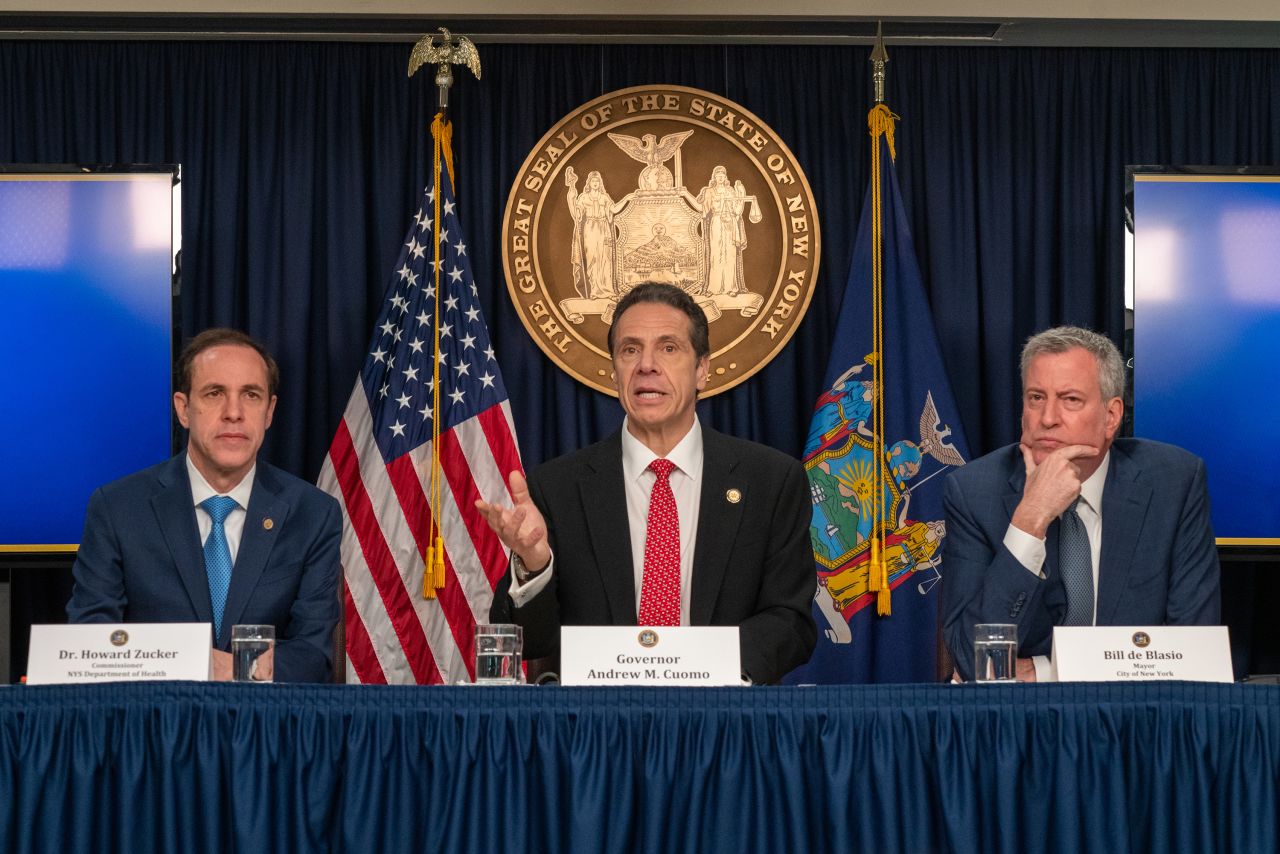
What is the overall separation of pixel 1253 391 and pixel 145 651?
3586 millimetres

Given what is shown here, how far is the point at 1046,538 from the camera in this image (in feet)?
10.4

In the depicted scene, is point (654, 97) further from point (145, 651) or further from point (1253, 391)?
point (145, 651)

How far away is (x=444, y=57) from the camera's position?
4605 millimetres

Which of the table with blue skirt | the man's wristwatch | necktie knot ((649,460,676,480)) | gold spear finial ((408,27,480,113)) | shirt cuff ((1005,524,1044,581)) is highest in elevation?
gold spear finial ((408,27,480,113))

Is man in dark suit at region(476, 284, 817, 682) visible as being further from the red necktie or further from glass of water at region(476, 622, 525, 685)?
glass of water at region(476, 622, 525, 685)

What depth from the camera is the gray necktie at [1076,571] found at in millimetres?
3133

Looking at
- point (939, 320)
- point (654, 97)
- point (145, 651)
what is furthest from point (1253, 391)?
point (145, 651)

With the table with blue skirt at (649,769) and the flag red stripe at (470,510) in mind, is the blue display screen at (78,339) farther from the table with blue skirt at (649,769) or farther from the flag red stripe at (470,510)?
the table with blue skirt at (649,769)

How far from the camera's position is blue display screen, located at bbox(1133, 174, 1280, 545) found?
4.62 meters

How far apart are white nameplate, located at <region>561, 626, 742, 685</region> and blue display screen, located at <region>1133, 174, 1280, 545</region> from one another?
265cm

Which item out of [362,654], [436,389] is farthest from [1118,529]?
[362,654]

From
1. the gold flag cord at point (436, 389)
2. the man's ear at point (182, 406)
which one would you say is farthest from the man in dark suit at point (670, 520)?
the gold flag cord at point (436, 389)

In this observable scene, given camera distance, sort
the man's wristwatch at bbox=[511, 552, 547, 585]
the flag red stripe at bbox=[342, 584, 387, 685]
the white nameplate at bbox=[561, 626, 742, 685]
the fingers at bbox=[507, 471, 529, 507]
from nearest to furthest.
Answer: the white nameplate at bbox=[561, 626, 742, 685]
the fingers at bbox=[507, 471, 529, 507]
the man's wristwatch at bbox=[511, 552, 547, 585]
the flag red stripe at bbox=[342, 584, 387, 685]

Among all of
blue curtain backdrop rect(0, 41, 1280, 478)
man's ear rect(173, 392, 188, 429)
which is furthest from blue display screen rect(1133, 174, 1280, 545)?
man's ear rect(173, 392, 188, 429)
